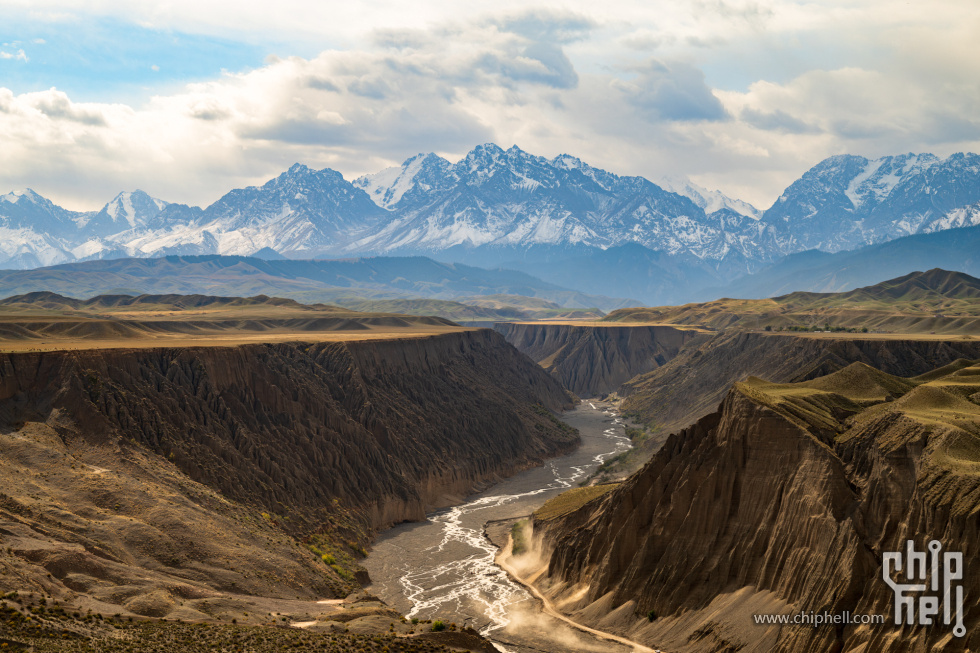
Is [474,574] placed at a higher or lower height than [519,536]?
lower

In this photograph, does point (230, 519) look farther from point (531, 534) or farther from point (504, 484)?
point (504, 484)

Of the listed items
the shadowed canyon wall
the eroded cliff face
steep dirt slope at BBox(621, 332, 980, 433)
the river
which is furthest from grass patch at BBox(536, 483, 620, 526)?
steep dirt slope at BBox(621, 332, 980, 433)

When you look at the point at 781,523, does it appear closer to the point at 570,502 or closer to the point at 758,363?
the point at 570,502

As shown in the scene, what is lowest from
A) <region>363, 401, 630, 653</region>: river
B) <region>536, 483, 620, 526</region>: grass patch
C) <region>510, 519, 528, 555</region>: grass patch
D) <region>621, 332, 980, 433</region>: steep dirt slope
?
<region>363, 401, 630, 653</region>: river

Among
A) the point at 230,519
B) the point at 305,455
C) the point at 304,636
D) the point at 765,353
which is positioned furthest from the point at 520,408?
the point at 304,636

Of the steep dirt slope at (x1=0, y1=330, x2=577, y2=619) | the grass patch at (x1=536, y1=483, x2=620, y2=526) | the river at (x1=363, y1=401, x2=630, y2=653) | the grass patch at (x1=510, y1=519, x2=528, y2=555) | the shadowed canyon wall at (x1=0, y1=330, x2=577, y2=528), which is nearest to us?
the steep dirt slope at (x1=0, y1=330, x2=577, y2=619)

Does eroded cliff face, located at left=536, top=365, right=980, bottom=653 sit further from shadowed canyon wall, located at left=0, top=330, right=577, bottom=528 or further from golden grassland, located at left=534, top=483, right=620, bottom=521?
shadowed canyon wall, located at left=0, top=330, right=577, bottom=528

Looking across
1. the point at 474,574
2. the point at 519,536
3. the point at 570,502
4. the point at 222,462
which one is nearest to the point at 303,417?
the point at 222,462
